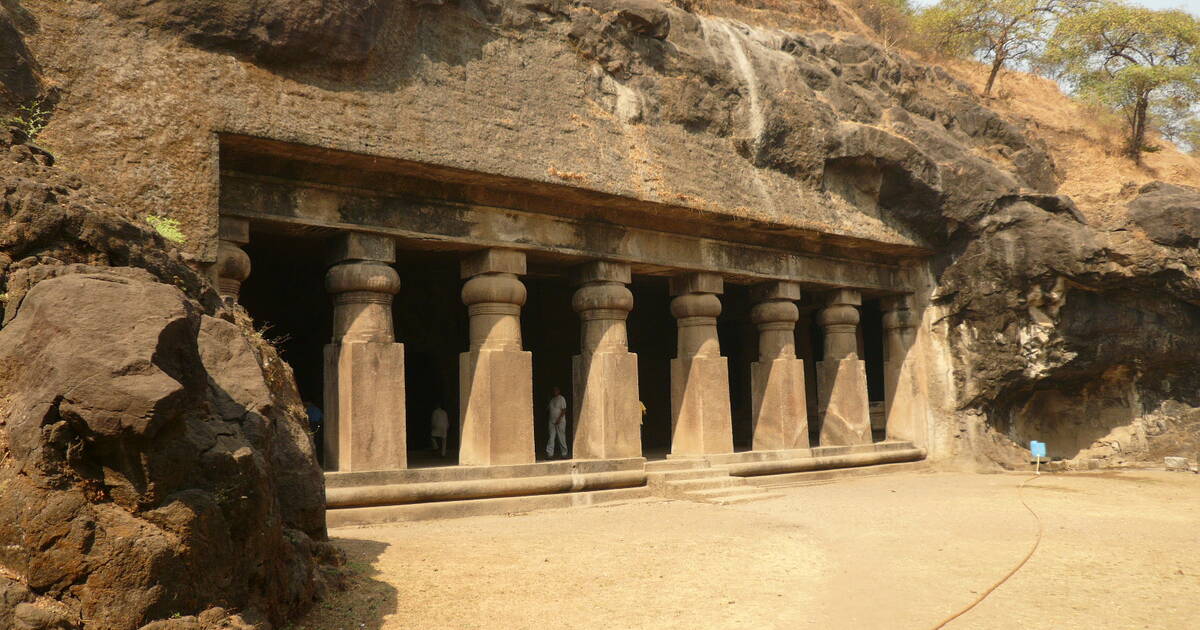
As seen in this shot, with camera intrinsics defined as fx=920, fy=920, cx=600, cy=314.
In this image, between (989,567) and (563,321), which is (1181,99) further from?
(989,567)

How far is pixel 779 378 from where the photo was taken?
42.7 ft

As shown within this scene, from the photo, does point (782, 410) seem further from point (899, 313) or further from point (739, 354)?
point (739, 354)

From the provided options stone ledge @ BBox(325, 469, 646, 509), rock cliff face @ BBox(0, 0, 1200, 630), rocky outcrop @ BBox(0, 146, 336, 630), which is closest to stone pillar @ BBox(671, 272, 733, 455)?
rock cliff face @ BBox(0, 0, 1200, 630)

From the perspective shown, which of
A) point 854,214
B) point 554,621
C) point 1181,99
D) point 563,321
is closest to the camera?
point 554,621

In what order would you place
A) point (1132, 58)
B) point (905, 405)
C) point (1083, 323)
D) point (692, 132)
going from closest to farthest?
point (692, 132) → point (1083, 323) → point (905, 405) → point (1132, 58)

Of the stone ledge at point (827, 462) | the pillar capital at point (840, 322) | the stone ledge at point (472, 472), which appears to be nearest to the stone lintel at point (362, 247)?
the stone ledge at point (472, 472)

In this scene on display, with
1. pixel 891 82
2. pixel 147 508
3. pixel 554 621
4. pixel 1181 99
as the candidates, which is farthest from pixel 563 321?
pixel 1181 99

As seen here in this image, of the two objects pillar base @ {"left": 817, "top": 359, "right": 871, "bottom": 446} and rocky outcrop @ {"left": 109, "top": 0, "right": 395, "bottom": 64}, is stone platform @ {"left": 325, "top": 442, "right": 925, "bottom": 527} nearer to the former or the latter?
pillar base @ {"left": 817, "top": 359, "right": 871, "bottom": 446}

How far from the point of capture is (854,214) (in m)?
13.0

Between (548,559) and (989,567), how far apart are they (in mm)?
3150

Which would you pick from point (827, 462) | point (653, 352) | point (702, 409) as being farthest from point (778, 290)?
point (653, 352)

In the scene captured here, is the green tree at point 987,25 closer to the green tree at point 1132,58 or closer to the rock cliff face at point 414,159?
the green tree at point 1132,58

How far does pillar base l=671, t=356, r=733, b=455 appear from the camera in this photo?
1198 cm

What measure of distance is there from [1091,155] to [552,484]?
13023 mm
